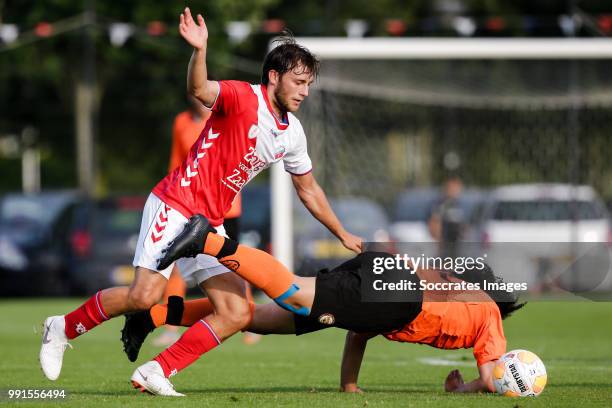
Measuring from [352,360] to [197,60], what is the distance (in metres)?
2.23

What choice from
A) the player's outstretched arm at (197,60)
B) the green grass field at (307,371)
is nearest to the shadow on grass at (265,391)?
the green grass field at (307,371)

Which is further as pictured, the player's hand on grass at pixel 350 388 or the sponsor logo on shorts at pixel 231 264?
the player's hand on grass at pixel 350 388

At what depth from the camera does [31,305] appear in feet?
68.9

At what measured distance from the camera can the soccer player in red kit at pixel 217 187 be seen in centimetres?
805

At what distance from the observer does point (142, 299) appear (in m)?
8.07

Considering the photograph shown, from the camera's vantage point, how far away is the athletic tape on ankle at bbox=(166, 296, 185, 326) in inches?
337

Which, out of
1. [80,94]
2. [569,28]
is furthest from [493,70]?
[80,94]

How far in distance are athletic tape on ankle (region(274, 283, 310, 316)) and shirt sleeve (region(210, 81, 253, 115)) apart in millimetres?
1139

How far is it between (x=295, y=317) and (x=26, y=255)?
1594cm

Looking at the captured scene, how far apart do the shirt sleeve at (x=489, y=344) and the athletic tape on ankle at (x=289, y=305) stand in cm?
111

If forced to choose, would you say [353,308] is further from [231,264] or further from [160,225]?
[160,225]

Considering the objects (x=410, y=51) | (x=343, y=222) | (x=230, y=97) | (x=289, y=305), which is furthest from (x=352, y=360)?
(x=343, y=222)

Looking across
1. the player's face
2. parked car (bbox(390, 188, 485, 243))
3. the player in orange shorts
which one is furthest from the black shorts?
parked car (bbox(390, 188, 485, 243))
